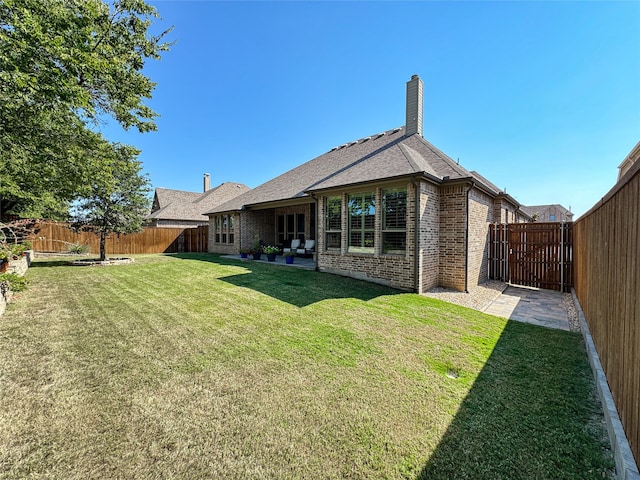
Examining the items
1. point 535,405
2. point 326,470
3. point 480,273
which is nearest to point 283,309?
point 326,470

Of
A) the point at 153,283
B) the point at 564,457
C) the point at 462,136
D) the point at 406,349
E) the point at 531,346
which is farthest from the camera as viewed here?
the point at 462,136

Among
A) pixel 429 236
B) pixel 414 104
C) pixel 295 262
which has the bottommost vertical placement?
pixel 295 262

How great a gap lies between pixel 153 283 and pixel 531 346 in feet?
31.3

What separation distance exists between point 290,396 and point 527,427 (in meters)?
2.28

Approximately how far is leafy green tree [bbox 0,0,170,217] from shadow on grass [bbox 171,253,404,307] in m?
5.80

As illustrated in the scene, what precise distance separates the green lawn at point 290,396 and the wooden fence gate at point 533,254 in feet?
16.6

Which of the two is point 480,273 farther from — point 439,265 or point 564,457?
point 564,457

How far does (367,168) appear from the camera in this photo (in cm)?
909

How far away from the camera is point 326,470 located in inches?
74.7

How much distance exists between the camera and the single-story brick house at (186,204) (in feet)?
81.2

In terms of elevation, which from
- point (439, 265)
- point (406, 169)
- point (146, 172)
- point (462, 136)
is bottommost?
point (439, 265)

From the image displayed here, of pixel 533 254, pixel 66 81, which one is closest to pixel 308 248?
pixel 533 254

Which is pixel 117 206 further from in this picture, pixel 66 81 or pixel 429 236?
pixel 429 236

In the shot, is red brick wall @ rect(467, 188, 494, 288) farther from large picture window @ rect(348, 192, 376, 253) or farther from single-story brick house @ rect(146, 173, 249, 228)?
single-story brick house @ rect(146, 173, 249, 228)
